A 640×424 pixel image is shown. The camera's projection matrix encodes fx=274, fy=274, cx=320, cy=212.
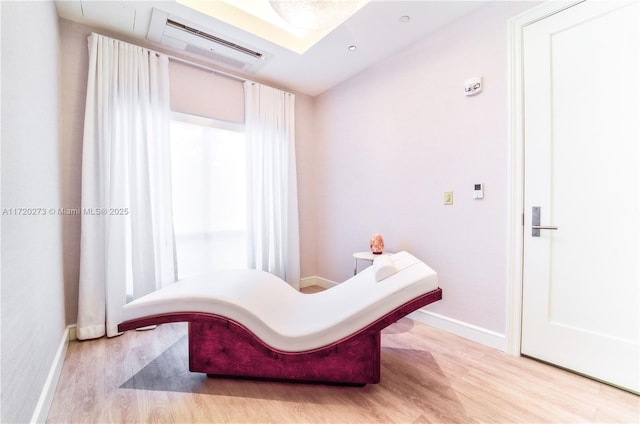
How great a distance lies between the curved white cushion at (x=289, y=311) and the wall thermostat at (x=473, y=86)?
56.1 inches

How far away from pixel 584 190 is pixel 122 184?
333cm

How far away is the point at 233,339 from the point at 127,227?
149 centimetres

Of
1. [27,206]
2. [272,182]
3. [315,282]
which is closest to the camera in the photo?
[27,206]

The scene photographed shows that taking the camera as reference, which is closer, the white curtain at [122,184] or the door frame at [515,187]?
the door frame at [515,187]

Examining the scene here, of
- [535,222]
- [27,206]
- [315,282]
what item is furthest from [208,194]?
[535,222]

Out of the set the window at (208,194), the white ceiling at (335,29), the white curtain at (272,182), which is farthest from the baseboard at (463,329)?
the white ceiling at (335,29)

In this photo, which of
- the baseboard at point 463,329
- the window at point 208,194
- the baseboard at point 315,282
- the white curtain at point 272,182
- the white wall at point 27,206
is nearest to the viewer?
the white wall at point 27,206

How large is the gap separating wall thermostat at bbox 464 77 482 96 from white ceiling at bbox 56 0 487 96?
1.75ft

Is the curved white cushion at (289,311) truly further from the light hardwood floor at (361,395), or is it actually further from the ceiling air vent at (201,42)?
the ceiling air vent at (201,42)

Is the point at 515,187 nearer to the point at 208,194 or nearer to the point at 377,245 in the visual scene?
the point at 377,245

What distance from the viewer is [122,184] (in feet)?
7.56

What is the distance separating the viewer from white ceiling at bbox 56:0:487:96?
207 centimetres

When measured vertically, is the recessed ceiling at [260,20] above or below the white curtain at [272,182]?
above

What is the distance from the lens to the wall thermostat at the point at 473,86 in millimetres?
2076
